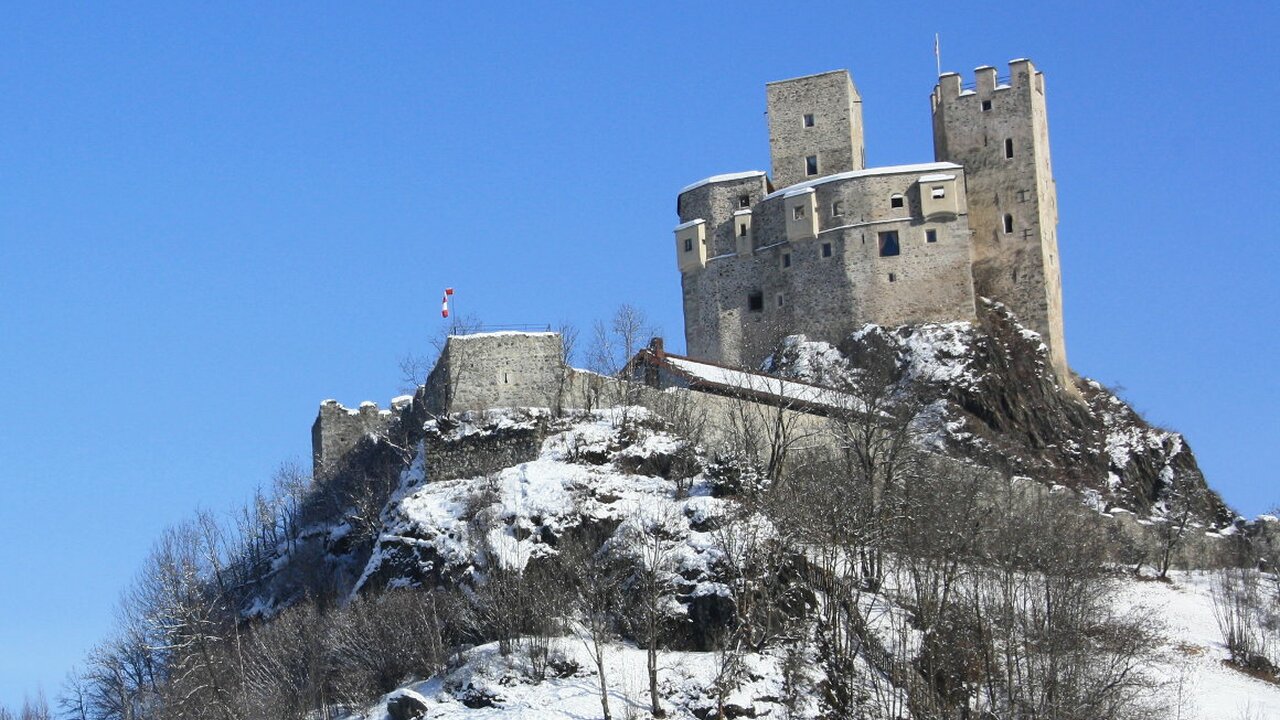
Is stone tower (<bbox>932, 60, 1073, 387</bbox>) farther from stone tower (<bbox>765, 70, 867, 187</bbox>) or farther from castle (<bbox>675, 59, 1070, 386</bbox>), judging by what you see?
stone tower (<bbox>765, 70, 867, 187</bbox>)

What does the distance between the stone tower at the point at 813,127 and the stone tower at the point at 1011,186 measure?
4.28 meters

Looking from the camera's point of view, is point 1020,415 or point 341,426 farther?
point 1020,415

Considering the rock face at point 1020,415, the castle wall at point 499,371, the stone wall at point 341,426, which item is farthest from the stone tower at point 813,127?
the castle wall at point 499,371

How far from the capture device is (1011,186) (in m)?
89.8

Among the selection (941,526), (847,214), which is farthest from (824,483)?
(847,214)

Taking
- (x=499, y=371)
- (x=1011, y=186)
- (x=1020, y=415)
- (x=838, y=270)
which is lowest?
(x=1020, y=415)

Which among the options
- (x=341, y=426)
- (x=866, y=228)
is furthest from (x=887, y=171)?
(x=341, y=426)

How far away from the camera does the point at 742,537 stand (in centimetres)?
5506

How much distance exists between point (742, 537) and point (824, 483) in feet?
22.1

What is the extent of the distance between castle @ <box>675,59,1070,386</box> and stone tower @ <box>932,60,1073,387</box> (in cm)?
7

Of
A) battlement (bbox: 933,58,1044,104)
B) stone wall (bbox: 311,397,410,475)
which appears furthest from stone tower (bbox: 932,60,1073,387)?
stone wall (bbox: 311,397,410,475)

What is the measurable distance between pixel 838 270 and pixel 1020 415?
423 inches

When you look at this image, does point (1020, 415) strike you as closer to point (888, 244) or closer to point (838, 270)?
point (888, 244)

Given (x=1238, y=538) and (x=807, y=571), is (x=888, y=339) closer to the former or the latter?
(x=1238, y=538)
